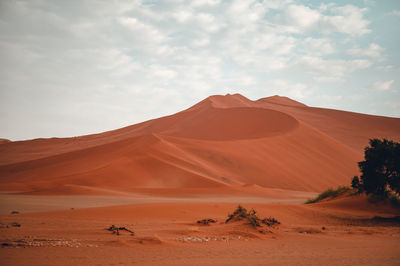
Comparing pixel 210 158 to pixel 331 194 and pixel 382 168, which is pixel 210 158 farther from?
pixel 382 168

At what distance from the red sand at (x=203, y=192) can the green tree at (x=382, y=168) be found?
1785 millimetres

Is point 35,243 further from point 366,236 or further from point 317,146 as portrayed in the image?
point 317,146

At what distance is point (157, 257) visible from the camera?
7.93 m

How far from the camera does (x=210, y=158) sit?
42625 mm

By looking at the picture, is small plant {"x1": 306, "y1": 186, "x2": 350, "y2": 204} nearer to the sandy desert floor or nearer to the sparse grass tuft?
the sparse grass tuft

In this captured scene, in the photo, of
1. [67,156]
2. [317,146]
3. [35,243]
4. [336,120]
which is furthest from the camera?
[336,120]

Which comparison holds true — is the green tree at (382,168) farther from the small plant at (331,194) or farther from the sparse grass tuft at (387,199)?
the small plant at (331,194)

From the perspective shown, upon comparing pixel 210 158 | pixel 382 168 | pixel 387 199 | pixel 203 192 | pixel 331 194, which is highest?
pixel 210 158

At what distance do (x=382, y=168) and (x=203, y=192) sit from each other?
629 inches

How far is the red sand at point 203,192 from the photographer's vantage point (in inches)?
341

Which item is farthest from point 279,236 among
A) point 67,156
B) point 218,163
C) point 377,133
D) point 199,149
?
point 377,133

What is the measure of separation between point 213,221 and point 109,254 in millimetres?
6297

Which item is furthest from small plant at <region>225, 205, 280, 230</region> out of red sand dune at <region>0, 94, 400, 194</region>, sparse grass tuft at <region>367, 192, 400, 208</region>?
red sand dune at <region>0, 94, 400, 194</region>

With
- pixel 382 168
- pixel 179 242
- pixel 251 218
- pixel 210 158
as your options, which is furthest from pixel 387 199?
pixel 210 158
